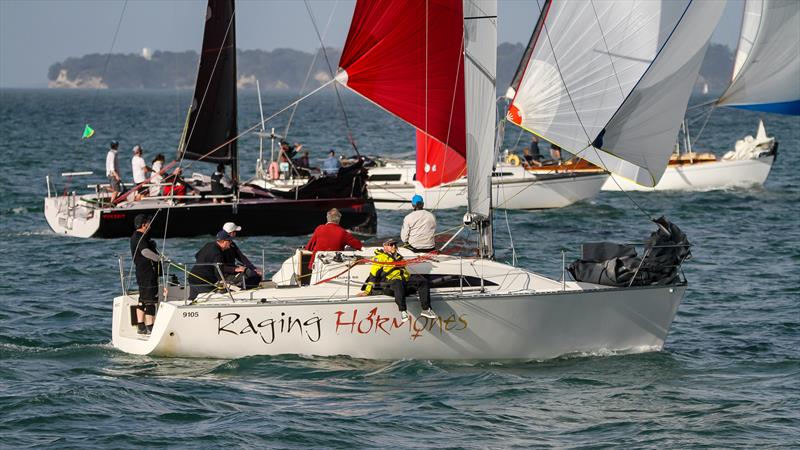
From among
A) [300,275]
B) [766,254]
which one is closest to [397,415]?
[300,275]

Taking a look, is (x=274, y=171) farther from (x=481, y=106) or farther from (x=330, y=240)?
(x=481, y=106)

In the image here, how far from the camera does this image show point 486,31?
16.8m

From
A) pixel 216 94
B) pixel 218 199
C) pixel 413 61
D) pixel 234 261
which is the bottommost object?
pixel 218 199

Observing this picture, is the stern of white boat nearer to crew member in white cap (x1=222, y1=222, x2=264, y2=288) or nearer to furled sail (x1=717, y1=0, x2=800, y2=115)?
crew member in white cap (x1=222, y1=222, x2=264, y2=288)

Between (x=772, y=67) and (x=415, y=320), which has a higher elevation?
(x=772, y=67)

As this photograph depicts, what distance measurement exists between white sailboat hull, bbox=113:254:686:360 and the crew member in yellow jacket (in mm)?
146

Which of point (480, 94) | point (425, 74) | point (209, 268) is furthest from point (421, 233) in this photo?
point (209, 268)

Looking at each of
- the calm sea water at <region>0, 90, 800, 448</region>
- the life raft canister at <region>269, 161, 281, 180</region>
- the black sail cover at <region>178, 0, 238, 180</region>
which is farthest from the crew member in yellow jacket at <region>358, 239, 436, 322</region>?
the life raft canister at <region>269, 161, 281, 180</region>

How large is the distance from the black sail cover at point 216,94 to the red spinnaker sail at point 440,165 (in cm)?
929

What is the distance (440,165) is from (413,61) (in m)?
2.01

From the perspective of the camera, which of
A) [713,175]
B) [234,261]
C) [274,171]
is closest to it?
[234,261]

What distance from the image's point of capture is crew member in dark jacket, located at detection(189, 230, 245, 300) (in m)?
16.5

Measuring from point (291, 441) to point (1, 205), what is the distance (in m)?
22.9

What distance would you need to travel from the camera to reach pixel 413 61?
59.3ft
